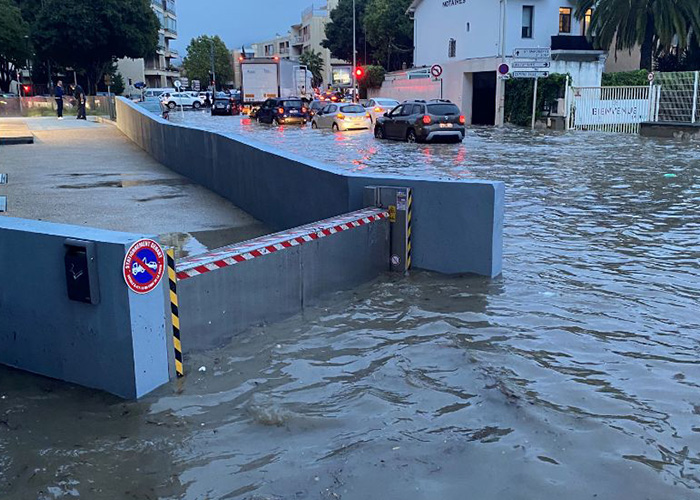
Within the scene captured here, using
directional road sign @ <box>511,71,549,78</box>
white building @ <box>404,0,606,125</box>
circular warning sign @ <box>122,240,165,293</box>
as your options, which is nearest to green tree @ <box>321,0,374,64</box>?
white building @ <box>404,0,606,125</box>

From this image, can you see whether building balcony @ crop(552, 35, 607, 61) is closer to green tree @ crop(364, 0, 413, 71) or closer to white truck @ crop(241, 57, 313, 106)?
white truck @ crop(241, 57, 313, 106)

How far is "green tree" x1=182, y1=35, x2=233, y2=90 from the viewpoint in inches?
5477

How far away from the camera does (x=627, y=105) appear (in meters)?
32.3

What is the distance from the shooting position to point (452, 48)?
48.7 metres

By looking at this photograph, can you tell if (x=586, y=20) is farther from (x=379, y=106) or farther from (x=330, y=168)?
(x=330, y=168)

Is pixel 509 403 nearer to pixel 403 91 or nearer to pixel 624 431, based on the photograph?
pixel 624 431

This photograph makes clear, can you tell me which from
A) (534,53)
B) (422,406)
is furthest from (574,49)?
(422,406)

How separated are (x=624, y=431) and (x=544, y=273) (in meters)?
3.90

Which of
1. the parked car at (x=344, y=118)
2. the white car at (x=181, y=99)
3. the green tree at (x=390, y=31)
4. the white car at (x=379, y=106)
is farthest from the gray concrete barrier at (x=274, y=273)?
the green tree at (x=390, y=31)

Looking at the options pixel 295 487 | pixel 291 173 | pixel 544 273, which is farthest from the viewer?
pixel 291 173

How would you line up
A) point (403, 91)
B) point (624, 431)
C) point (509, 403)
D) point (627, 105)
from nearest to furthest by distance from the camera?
1. point (624, 431)
2. point (509, 403)
3. point (627, 105)
4. point (403, 91)

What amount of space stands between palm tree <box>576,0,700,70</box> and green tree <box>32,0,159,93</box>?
37723mm

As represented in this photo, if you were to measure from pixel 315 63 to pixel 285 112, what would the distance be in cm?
6585

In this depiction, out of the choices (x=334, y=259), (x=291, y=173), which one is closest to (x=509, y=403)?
(x=334, y=259)
